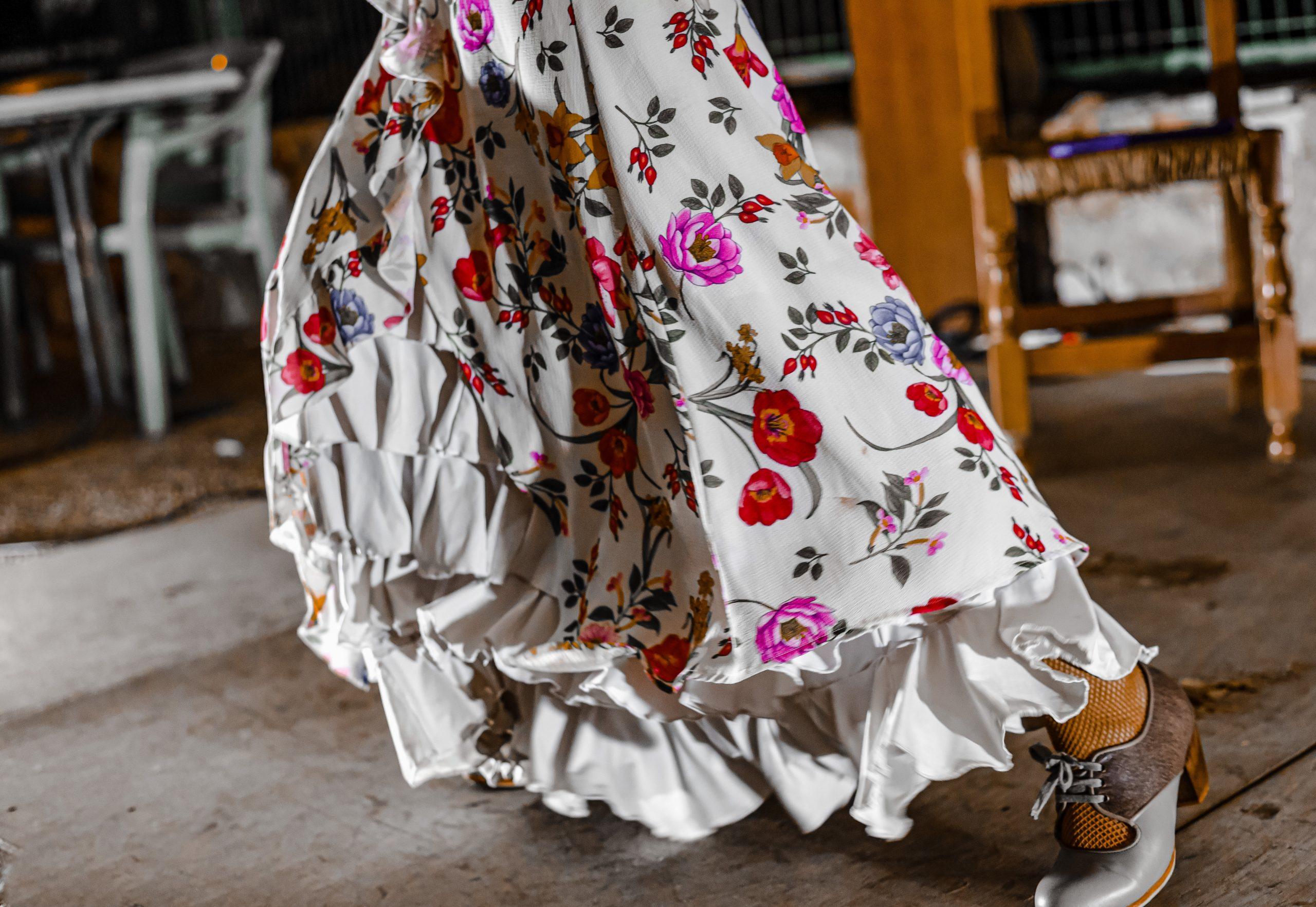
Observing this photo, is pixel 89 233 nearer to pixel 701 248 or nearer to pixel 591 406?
pixel 591 406

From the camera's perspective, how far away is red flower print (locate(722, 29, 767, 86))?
2.94 ft

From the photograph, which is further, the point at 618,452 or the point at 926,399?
the point at 618,452

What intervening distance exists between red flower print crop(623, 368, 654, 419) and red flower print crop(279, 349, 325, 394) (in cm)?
31

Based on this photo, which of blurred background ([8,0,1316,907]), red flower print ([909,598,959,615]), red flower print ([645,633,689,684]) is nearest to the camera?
red flower print ([909,598,959,615])

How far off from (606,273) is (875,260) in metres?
0.20

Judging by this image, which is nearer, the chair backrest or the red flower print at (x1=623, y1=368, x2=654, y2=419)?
the red flower print at (x1=623, y1=368, x2=654, y2=419)

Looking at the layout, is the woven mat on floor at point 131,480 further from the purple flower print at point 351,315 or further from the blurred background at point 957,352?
the purple flower print at point 351,315

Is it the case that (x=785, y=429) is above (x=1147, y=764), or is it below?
above

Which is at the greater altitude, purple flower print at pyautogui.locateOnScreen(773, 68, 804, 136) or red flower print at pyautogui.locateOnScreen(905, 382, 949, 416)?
purple flower print at pyautogui.locateOnScreen(773, 68, 804, 136)

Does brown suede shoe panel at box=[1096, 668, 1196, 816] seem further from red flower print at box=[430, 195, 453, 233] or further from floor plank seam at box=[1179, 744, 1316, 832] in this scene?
red flower print at box=[430, 195, 453, 233]

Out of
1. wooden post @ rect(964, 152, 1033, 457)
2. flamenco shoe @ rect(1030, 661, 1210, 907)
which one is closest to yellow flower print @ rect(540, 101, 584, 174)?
flamenco shoe @ rect(1030, 661, 1210, 907)

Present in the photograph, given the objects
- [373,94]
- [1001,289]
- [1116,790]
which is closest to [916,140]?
[1001,289]

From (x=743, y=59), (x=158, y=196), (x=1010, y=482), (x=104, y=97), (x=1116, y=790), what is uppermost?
(x=104, y=97)

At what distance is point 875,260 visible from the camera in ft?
2.97
